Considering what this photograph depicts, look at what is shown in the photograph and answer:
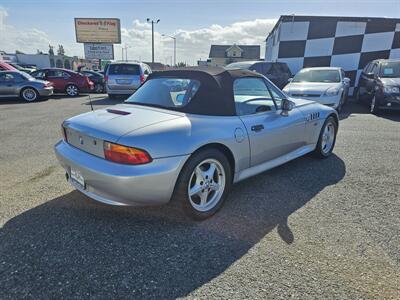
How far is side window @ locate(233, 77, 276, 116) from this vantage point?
2.94 metres

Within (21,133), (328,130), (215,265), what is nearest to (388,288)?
(215,265)

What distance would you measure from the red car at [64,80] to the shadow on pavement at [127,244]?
39.4 feet

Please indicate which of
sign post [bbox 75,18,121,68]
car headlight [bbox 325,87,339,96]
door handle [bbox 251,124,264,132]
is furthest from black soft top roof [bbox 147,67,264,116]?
sign post [bbox 75,18,121,68]

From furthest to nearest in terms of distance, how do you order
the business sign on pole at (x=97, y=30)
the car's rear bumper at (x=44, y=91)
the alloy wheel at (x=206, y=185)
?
the business sign on pole at (x=97, y=30) → the car's rear bumper at (x=44, y=91) → the alloy wheel at (x=206, y=185)

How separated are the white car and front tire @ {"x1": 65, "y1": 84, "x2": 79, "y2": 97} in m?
10.2

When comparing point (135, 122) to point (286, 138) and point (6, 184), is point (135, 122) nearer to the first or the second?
point (286, 138)

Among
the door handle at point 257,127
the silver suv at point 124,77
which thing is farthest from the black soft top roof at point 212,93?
the silver suv at point 124,77

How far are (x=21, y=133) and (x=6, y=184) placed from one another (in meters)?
2.96

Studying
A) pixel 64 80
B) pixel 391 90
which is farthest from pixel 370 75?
pixel 64 80

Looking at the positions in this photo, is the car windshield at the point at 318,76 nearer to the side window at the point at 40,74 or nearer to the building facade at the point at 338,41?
the building facade at the point at 338,41

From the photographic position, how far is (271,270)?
1997mm

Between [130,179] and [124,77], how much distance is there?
981 cm

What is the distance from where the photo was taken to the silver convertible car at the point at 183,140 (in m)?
2.19

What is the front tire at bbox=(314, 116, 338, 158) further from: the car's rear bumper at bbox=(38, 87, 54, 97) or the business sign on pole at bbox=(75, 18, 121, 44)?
the business sign on pole at bbox=(75, 18, 121, 44)
